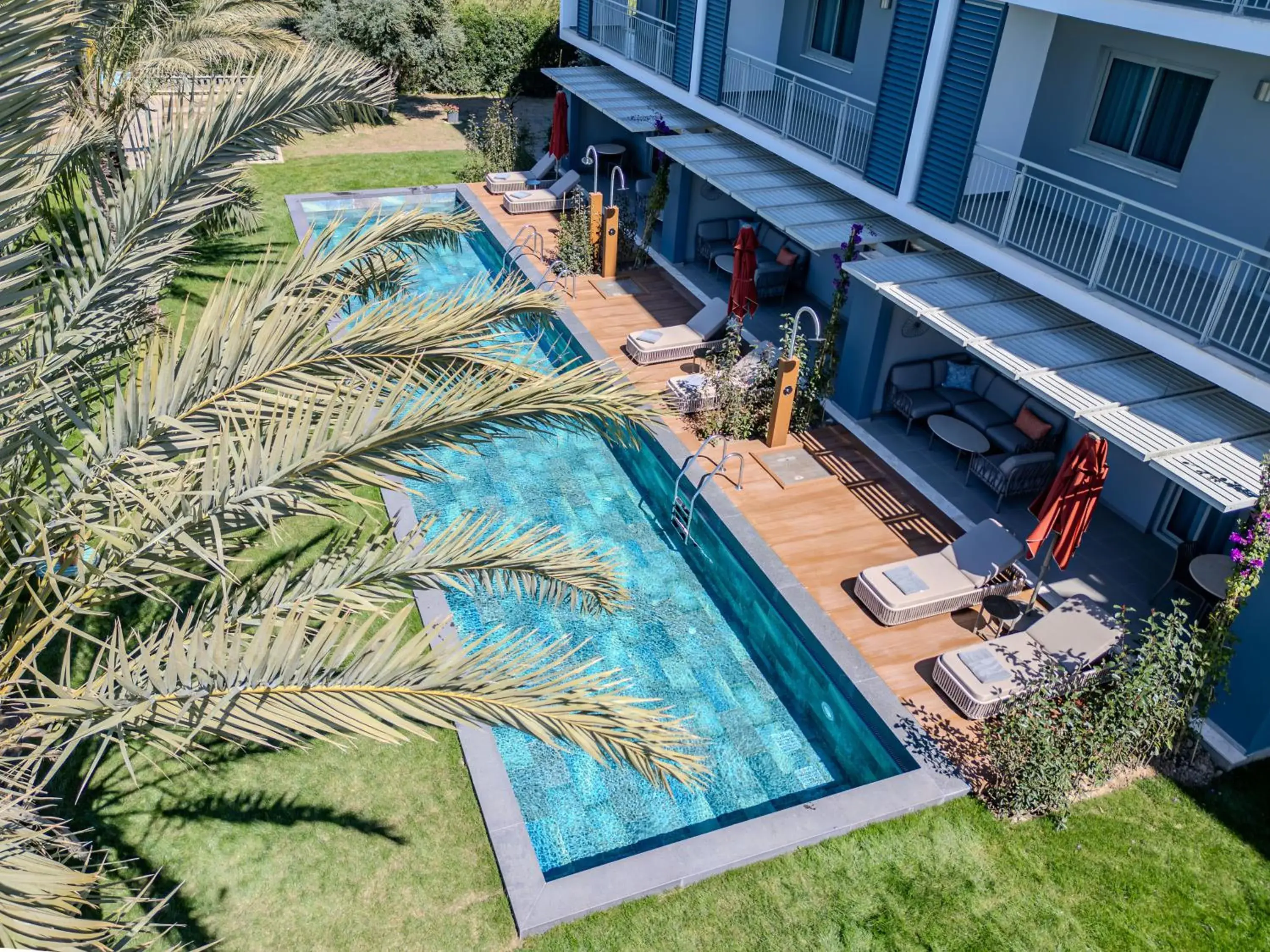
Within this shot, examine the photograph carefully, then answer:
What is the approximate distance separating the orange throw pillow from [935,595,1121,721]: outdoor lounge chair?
146 inches

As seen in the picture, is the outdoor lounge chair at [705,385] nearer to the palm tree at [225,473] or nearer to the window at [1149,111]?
the window at [1149,111]

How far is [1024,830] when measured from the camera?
902cm

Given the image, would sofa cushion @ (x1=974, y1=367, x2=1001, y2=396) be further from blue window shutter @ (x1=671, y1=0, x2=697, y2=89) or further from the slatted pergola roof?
blue window shutter @ (x1=671, y1=0, x2=697, y2=89)

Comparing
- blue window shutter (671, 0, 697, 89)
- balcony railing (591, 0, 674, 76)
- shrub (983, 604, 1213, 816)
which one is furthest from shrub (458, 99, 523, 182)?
shrub (983, 604, 1213, 816)

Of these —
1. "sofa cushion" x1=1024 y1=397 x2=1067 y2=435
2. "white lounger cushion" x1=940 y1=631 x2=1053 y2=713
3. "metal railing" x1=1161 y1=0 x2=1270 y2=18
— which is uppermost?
"metal railing" x1=1161 y1=0 x2=1270 y2=18

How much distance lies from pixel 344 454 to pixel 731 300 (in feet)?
38.3

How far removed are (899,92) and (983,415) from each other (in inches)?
189

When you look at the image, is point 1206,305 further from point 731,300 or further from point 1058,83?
point 731,300

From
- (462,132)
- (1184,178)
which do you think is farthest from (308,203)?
(1184,178)

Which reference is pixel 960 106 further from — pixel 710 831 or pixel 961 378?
pixel 710 831

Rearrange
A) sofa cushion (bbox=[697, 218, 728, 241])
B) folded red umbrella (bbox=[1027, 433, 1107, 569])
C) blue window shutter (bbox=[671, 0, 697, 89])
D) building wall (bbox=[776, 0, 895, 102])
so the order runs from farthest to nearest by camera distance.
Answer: sofa cushion (bbox=[697, 218, 728, 241]), blue window shutter (bbox=[671, 0, 697, 89]), building wall (bbox=[776, 0, 895, 102]), folded red umbrella (bbox=[1027, 433, 1107, 569])

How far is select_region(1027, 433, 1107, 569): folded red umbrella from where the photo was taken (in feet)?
33.2

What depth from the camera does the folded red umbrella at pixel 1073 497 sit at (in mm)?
10125

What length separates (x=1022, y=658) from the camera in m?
10.1
